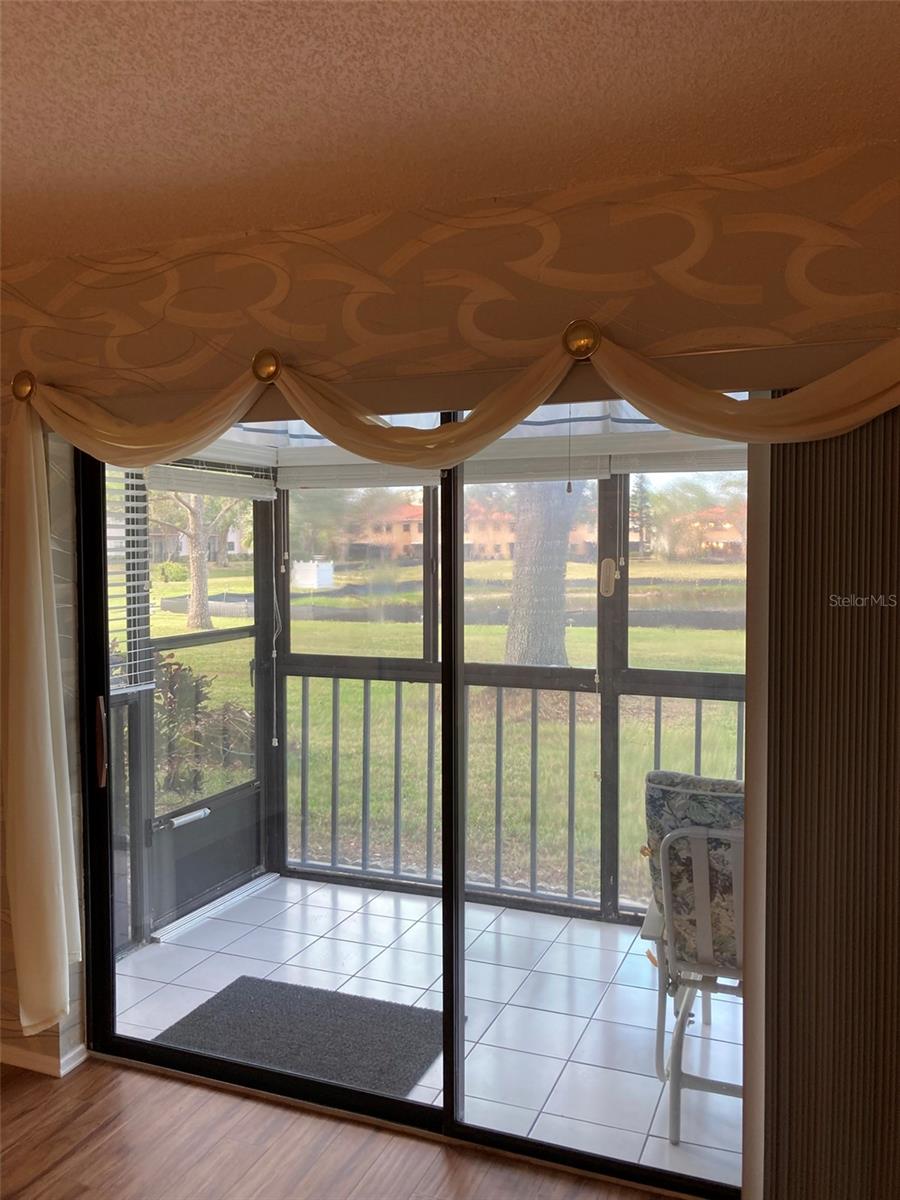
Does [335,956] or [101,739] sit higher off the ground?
[101,739]

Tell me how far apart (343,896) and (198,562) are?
1.11 m

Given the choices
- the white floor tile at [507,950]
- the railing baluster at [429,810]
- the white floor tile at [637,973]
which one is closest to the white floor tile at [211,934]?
the railing baluster at [429,810]

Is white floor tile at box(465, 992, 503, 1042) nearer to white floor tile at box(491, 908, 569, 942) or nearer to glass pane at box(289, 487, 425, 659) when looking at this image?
white floor tile at box(491, 908, 569, 942)

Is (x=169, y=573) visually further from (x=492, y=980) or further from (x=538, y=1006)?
(x=538, y=1006)

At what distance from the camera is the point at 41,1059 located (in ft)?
10.1

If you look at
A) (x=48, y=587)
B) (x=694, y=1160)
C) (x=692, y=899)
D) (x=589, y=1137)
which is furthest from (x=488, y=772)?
(x=48, y=587)

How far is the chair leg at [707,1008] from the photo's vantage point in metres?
2.48

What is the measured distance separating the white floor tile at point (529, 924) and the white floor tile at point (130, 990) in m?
1.24

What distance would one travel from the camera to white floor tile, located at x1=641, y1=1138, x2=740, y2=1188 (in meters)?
2.43

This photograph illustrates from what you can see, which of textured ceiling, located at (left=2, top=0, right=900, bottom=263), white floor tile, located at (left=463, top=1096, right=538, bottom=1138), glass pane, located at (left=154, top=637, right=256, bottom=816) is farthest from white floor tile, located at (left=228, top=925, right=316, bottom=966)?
textured ceiling, located at (left=2, top=0, right=900, bottom=263)

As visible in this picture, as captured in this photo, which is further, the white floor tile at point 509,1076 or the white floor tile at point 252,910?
the white floor tile at point 252,910

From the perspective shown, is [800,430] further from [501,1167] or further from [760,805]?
[501,1167]

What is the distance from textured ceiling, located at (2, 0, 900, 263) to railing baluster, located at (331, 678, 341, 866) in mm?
1346

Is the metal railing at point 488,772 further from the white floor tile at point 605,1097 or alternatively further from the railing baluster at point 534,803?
the white floor tile at point 605,1097
